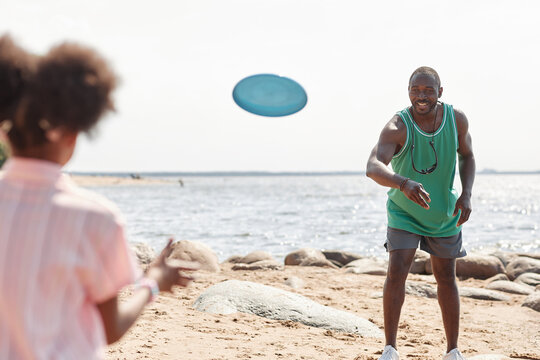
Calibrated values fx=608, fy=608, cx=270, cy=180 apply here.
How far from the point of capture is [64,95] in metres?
1.58

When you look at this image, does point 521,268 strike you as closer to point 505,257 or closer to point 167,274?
point 505,257

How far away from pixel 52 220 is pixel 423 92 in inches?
134

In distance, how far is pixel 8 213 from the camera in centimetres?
159

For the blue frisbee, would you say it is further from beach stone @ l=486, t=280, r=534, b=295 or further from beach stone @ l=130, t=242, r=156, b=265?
beach stone @ l=486, t=280, r=534, b=295

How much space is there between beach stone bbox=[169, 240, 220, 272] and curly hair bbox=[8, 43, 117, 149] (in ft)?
29.8

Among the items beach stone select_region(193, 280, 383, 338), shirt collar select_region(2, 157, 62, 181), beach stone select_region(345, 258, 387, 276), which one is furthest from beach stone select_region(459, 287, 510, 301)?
shirt collar select_region(2, 157, 62, 181)

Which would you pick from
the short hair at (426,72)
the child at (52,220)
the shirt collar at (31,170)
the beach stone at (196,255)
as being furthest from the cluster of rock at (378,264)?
the shirt collar at (31,170)

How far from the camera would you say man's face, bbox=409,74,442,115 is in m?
4.41

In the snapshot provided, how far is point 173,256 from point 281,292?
4.47 m

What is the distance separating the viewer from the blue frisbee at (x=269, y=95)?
515 cm

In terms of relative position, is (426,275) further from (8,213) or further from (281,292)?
(8,213)

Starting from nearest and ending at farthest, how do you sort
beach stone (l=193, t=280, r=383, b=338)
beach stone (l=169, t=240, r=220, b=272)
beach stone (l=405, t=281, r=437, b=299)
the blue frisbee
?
the blue frisbee
beach stone (l=193, t=280, r=383, b=338)
beach stone (l=405, t=281, r=437, b=299)
beach stone (l=169, t=240, r=220, b=272)

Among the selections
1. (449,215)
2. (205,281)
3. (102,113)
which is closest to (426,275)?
(205,281)

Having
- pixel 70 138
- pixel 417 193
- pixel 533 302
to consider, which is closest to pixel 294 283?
pixel 533 302
